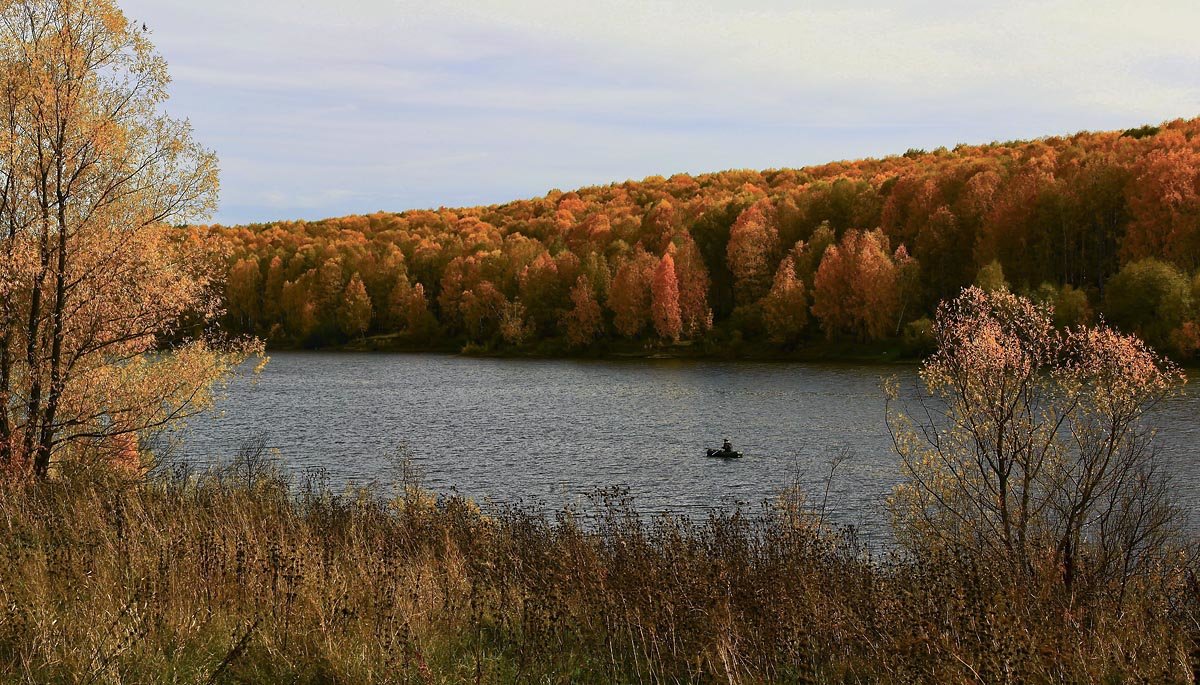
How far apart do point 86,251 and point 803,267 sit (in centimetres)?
8268

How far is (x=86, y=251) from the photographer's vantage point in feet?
50.0

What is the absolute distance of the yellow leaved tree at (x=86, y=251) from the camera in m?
14.9

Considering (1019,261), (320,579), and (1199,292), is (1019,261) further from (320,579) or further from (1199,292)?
(320,579)

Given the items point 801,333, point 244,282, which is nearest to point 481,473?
point 801,333

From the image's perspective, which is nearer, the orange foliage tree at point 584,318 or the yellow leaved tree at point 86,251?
the yellow leaved tree at point 86,251

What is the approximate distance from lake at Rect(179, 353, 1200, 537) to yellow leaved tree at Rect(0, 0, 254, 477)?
21.9ft

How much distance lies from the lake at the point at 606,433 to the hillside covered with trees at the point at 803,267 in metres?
14.0

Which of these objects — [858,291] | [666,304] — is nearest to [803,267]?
[858,291]

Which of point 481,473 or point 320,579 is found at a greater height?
point 320,579

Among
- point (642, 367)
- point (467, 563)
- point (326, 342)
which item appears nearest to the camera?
point (467, 563)

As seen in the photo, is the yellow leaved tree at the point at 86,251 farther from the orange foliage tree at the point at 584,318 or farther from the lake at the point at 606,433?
the orange foliage tree at the point at 584,318

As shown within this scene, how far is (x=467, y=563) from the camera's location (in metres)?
11.6

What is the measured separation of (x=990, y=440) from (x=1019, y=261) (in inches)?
2864

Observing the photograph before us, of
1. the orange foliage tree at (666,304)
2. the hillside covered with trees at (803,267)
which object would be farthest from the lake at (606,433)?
the orange foliage tree at (666,304)
